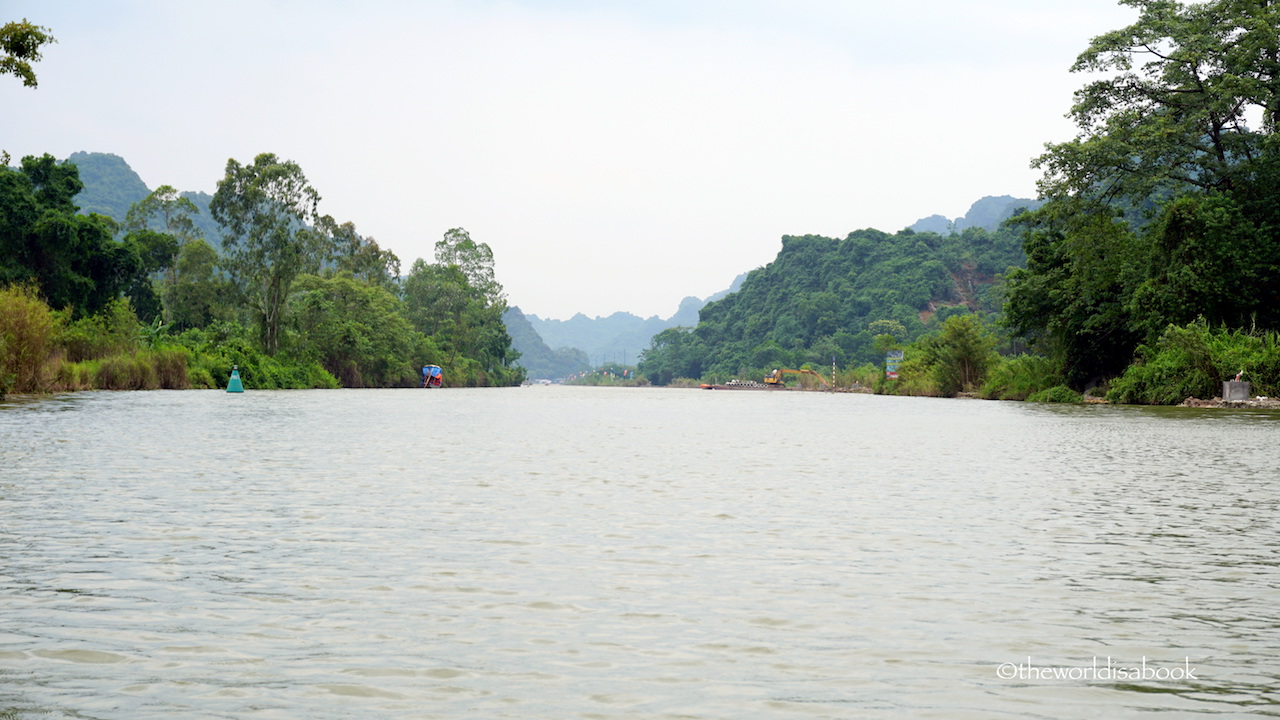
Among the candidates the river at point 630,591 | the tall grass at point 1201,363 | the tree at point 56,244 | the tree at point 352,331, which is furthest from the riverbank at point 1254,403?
the tree at point 352,331

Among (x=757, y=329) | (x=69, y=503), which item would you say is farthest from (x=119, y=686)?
(x=757, y=329)

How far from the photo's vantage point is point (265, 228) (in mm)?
76125

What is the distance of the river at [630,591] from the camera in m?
4.92

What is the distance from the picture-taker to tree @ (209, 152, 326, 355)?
75.4m

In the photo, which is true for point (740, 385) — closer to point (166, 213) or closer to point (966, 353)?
point (166, 213)

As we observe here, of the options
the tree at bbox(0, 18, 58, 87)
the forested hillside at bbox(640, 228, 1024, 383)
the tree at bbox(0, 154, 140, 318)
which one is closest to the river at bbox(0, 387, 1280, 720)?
the tree at bbox(0, 18, 58, 87)

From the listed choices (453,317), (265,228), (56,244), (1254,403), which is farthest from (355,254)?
(1254,403)

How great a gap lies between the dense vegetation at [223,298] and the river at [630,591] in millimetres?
28746

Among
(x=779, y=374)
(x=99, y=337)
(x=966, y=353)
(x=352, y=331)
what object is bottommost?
(x=99, y=337)

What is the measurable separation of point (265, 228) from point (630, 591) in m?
→ 74.7

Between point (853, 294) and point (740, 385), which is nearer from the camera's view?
point (853, 294)

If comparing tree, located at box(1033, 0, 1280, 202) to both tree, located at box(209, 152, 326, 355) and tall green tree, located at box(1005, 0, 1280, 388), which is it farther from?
tree, located at box(209, 152, 326, 355)

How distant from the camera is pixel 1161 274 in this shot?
44250 mm

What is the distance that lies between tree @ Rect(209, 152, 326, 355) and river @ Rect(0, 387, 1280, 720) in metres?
61.8
